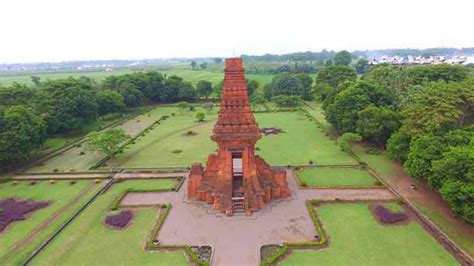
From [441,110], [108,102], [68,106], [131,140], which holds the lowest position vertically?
[131,140]

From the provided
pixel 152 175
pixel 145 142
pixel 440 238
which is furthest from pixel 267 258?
pixel 145 142

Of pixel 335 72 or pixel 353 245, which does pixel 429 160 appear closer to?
pixel 353 245

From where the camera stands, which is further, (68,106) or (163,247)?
(68,106)

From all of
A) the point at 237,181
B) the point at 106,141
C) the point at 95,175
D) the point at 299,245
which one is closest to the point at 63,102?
the point at 106,141

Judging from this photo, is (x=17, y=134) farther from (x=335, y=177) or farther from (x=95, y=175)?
(x=335, y=177)

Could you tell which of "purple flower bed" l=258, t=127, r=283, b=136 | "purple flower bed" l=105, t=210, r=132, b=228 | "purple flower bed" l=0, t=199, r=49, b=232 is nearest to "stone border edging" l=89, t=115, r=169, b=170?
"purple flower bed" l=0, t=199, r=49, b=232

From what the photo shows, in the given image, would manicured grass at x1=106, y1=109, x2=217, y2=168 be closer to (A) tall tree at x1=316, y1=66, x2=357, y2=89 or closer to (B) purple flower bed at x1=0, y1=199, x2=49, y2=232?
(B) purple flower bed at x1=0, y1=199, x2=49, y2=232
